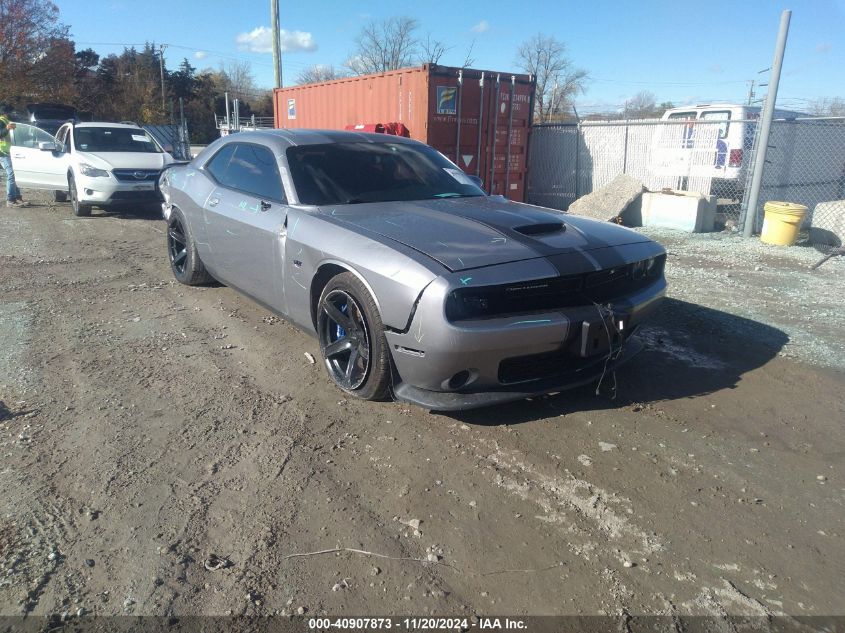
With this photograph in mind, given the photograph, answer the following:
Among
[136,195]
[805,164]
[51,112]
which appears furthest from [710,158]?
[51,112]

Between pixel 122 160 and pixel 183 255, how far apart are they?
20.2ft

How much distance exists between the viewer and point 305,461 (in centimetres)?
311

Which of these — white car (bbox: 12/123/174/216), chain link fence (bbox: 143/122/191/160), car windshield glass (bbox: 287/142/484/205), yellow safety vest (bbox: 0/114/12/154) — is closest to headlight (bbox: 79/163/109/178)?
white car (bbox: 12/123/174/216)

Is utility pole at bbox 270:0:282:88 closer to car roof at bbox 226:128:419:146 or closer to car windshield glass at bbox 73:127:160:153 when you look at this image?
car windshield glass at bbox 73:127:160:153

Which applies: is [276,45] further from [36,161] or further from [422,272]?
[422,272]

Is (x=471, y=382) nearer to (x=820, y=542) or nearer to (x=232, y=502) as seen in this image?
(x=232, y=502)

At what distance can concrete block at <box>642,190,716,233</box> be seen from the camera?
1039 centimetres

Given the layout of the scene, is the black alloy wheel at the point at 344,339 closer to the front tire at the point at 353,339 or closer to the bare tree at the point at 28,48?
the front tire at the point at 353,339

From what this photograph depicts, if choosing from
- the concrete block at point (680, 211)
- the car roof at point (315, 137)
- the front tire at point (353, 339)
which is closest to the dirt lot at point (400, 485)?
the front tire at point (353, 339)

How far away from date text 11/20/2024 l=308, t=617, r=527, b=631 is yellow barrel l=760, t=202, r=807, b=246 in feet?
28.4

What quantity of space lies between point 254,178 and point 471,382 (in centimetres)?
258

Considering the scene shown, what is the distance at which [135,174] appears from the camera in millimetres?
11008

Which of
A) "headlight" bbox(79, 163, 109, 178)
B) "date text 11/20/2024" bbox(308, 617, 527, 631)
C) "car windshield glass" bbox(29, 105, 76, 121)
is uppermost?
"car windshield glass" bbox(29, 105, 76, 121)

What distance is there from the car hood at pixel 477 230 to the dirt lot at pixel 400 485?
96 centimetres
